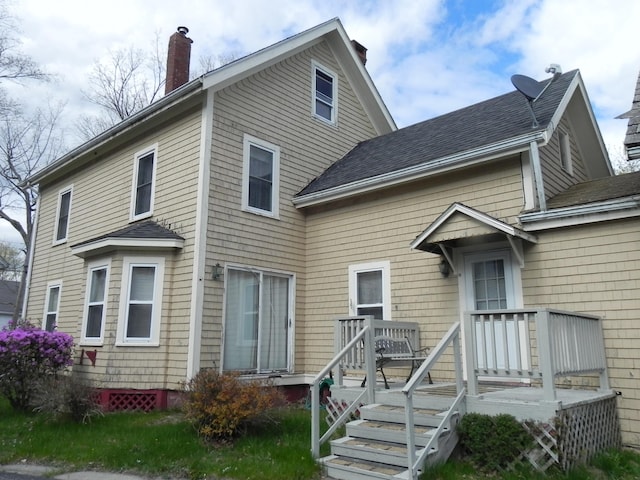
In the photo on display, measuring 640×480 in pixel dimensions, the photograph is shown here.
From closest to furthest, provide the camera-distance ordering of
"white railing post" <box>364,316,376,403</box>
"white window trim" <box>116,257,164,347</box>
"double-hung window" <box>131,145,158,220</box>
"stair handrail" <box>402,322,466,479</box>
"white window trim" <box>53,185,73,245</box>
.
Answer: "stair handrail" <box>402,322,466,479</box> → "white railing post" <box>364,316,376,403</box> → "white window trim" <box>116,257,164,347</box> → "double-hung window" <box>131,145,158,220</box> → "white window trim" <box>53,185,73,245</box>

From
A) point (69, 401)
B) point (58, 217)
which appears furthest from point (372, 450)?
point (58, 217)

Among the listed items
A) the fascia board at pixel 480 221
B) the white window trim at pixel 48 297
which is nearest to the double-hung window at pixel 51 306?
the white window trim at pixel 48 297

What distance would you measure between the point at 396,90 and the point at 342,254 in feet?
43.1

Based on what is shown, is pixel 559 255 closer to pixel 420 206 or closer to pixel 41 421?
pixel 420 206

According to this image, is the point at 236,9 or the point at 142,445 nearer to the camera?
the point at 142,445

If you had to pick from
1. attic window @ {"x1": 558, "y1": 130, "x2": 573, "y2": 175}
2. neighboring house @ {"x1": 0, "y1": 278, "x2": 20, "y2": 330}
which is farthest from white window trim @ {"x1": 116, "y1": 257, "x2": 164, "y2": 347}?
neighboring house @ {"x1": 0, "y1": 278, "x2": 20, "y2": 330}

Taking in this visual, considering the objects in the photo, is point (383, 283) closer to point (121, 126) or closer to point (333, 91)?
point (333, 91)

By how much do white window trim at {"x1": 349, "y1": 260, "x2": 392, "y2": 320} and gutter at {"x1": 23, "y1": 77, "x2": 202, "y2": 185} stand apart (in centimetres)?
461

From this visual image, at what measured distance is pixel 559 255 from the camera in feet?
24.2

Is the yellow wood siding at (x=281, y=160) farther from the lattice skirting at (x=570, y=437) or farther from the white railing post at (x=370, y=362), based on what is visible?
the lattice skirting at (x=570, y=437)

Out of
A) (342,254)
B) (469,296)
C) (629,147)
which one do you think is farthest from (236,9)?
(629,147)

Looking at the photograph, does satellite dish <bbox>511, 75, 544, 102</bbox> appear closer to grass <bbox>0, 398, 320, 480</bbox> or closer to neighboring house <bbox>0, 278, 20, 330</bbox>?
grass <bbox>0, 398, 320, 480</bbox>

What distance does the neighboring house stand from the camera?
3566 cm

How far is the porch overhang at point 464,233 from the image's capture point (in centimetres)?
736
